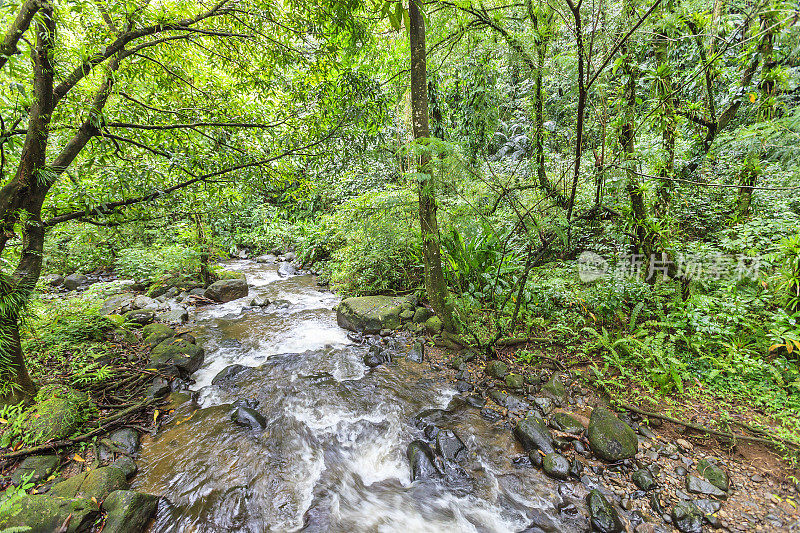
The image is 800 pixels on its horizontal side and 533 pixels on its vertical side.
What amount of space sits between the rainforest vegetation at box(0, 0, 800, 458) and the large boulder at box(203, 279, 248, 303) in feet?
9.89

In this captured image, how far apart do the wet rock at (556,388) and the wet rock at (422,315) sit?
2.26m

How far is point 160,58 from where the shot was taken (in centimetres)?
358

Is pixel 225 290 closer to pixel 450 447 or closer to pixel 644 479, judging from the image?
pixel 450 447

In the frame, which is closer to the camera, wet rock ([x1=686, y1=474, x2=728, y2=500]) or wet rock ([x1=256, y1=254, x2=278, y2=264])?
wet rock ([x1=686, y1=474, x2=728, y2=500])

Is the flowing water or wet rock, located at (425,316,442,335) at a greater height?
Result: wet rock, located at (425,316,442,335)

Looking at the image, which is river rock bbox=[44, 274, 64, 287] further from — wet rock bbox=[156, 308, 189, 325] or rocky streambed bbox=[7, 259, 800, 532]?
rocky streambed bbox=[7, 259, 800, 532]

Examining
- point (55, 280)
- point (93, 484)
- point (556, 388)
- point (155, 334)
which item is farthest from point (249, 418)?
point (55, 280)

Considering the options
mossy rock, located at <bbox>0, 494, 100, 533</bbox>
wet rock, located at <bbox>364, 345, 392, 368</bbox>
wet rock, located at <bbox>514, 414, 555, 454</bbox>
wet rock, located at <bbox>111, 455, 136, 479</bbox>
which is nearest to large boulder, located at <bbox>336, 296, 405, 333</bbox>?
wet rock, located at <bbox>364, 345, 392, 368</bbox>

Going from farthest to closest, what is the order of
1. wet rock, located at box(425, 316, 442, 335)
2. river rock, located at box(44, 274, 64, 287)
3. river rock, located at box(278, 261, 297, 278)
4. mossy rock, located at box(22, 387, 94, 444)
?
river rock, located at box(278, 261, 297, 278)
river rock, located at box(44, 274, 64, 287)
wet rock, located at box(425, 316, 442, 335)
mossy rock, located at box(22, 387, 94, 444)

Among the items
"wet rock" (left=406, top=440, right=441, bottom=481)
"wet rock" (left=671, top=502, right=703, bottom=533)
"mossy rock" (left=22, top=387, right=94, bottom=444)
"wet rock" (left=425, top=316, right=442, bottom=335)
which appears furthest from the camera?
"wet rock" (left=425, top=316, right=442, bottom=335)

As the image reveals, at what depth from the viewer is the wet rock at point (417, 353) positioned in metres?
4.73

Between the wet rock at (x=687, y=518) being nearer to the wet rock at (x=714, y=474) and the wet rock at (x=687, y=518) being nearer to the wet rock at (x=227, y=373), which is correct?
the wet rock at (x=714, y=474)

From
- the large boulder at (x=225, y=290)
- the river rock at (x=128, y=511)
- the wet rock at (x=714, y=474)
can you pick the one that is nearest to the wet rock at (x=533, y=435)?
the wet rock at (x=714, y=474)

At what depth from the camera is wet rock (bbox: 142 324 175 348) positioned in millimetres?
4656
